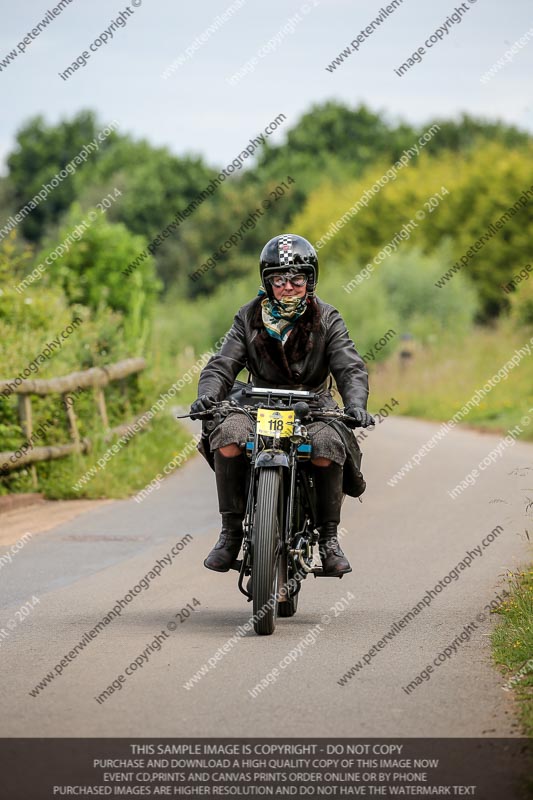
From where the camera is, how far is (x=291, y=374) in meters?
8.13

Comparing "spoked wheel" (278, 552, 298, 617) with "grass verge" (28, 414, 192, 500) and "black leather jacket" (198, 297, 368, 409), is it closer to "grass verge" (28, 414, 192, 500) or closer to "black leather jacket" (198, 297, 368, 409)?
"black leather jacket" (198, 297, 368, 409)

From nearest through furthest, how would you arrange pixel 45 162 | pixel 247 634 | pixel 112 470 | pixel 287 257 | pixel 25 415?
pixel 247 634
pixel 287 257
pixel 25 415
pixel 112 470
pixel 45 162

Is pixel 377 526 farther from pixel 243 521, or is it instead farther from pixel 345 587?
pixel 243 521

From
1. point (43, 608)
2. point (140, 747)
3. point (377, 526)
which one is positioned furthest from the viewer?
point (377, 526)

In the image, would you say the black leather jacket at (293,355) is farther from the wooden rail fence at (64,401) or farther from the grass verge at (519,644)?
the wooden rail fence at (64,401)

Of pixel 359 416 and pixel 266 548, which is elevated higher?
pixel 359 416

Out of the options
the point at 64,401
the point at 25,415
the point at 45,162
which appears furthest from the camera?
the point at 45,162

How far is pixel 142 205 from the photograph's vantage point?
280ft

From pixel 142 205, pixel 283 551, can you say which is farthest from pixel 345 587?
pixel 142 205

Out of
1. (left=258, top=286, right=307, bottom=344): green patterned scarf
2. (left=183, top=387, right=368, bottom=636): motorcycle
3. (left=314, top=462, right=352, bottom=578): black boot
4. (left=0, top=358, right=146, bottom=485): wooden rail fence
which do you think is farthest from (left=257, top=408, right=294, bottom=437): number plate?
(left=0, top=358, right=146, bottom=485): wooden rail fence

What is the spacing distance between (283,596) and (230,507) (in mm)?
607

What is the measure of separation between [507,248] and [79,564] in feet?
168

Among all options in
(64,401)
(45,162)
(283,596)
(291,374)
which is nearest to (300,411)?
(291,374)

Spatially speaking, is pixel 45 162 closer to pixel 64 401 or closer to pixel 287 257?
pixel 64 401
